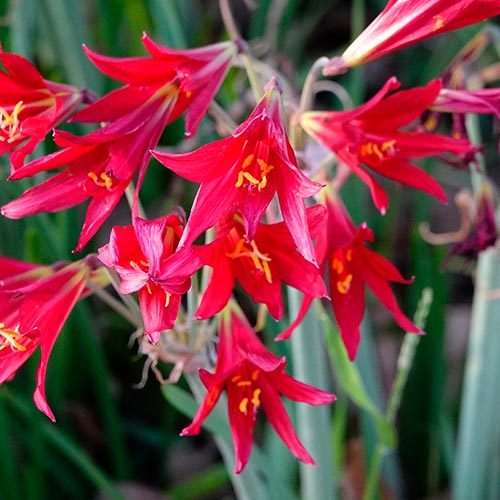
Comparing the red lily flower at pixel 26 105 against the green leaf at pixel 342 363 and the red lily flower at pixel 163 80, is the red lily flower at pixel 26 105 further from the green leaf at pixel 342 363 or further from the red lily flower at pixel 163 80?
the green leaf at pixel 342 363

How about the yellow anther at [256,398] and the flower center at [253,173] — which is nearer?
the flower center at [253,173]

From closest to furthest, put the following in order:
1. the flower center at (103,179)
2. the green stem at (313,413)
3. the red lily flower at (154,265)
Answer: the red lily flower at (154,265) < the flower center at (103,179) < the green stem at (313,413)

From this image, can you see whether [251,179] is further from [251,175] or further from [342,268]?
[342,268]

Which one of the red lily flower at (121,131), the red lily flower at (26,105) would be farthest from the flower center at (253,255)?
the red lily flower at (26,105)

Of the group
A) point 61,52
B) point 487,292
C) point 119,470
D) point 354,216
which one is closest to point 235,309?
point 487,292

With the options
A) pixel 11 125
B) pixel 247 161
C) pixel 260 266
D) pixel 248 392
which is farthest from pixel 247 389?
pixel 11 125

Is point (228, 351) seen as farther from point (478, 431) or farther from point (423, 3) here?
point (478, 431)
